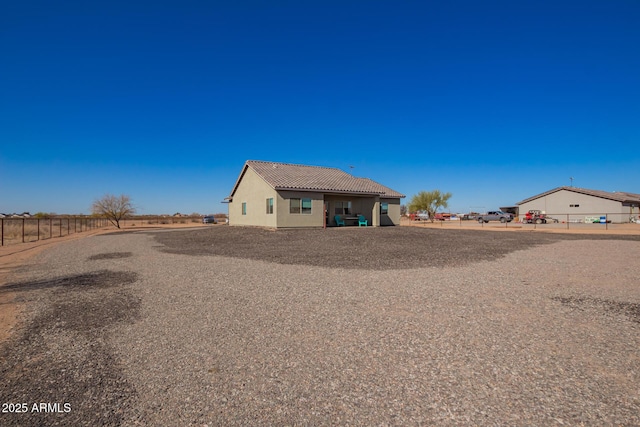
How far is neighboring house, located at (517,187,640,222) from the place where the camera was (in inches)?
1574

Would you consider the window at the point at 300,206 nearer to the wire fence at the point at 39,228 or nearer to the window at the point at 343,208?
the window at the point at 343,208

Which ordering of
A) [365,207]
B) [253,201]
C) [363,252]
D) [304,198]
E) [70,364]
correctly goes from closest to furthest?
[70,364] → [363,252] → [304,198] → [253,201] → [365,207]

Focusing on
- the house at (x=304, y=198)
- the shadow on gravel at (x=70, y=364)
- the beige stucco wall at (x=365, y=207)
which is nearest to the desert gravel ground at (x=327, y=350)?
the shadow on gravel at (x=70, y=364)

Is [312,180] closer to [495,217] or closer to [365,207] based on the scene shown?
[365,207]

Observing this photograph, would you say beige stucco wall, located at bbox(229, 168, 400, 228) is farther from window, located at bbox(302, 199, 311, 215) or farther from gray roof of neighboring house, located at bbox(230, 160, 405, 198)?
gray roof of neighboring house, located at bbox(230, 160, 405, 198)

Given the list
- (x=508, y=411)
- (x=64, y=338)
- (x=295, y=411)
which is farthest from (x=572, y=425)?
(x=64, y=338)

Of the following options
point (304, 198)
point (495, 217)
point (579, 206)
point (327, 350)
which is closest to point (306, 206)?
point (304, 198)

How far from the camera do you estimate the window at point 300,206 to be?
22.4m

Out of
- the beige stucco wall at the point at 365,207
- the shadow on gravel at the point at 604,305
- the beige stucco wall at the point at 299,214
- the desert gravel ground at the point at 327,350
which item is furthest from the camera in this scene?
the beige stucco wall at the point at 365,207

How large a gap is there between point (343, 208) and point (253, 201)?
24.1 ft

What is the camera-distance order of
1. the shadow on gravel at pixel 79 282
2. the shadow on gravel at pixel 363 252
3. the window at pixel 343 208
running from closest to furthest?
the shadow on gravel at pixel 79 282 → the shadow on gravel at pixel 363 252 → the window at pixel 343 208

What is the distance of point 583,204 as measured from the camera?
42.0 metres

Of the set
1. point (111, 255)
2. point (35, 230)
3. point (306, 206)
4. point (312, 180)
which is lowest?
point (111, 255)

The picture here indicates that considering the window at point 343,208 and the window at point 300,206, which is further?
the window at point 343,208
